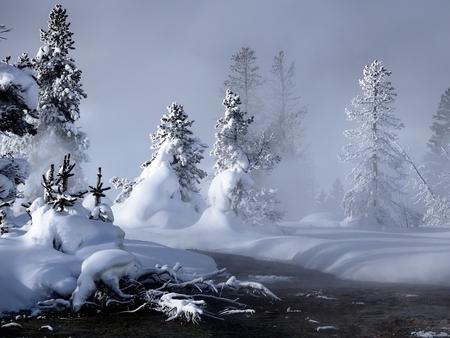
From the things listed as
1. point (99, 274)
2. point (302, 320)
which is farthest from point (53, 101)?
point (302, 320)

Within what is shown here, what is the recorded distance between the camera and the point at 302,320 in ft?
25.4

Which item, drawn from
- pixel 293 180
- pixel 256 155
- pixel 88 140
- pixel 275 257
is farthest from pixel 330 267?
→ pixel 293 180

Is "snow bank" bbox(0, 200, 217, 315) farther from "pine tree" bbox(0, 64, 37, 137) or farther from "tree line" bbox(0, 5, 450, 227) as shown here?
"tree line" bbox(0, 5, 450, 227)

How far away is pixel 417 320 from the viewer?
7.75 meters

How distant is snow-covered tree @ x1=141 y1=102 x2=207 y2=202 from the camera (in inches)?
1145

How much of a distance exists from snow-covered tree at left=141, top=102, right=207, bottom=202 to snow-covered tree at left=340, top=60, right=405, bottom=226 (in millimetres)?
10447

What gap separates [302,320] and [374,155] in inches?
947

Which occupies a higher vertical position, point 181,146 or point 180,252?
point 181,146

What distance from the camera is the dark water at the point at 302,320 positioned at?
672 centimetres

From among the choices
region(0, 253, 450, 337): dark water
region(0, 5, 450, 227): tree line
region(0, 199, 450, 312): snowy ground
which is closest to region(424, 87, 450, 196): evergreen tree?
region(0, 5, 450, 227): tree line

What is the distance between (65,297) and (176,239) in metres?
14.3

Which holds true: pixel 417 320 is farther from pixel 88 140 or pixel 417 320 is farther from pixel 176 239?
pixel 88 140

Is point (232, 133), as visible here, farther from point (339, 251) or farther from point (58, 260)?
point (58, 260)

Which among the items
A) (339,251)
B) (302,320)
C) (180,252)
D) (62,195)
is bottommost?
(302,320)
